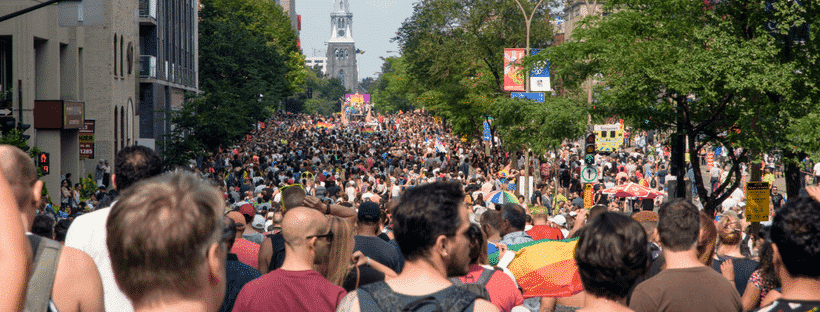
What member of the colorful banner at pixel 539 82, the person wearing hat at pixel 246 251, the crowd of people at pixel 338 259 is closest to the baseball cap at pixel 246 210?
the person wearing hat at pixel 246 251

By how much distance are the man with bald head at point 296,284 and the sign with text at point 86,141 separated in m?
27.5

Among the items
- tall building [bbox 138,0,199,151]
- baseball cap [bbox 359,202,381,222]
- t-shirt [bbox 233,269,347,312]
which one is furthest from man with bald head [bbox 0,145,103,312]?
tall building [bbox 138,0,199,151]

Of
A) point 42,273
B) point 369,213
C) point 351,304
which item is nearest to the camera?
point 42,273

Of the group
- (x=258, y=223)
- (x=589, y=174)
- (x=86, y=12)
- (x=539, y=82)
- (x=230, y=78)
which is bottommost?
(x=589, y=174)

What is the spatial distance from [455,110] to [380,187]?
18.3 m

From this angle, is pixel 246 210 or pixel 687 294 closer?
pixel 687 294

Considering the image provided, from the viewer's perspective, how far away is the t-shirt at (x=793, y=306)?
3.48m

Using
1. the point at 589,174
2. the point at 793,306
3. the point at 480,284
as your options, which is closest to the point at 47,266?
the point at 480,284

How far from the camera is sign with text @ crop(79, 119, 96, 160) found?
3020 cm

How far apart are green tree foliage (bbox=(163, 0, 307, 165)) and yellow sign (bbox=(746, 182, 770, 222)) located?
20.3m

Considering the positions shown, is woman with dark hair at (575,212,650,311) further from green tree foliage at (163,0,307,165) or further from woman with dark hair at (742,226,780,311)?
green tree foliage at (163,0,307,165)

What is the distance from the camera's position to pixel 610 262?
3.51 m

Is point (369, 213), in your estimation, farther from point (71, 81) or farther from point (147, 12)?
point (147, 12)

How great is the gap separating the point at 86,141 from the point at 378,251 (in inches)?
1047
